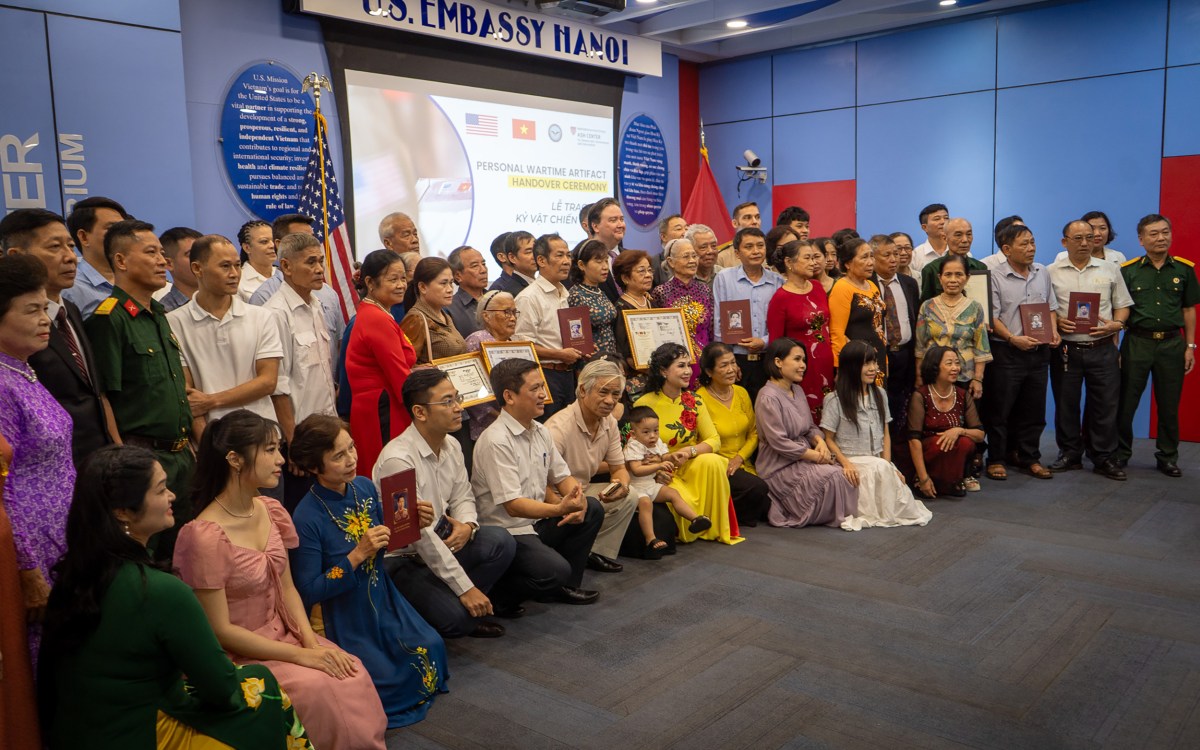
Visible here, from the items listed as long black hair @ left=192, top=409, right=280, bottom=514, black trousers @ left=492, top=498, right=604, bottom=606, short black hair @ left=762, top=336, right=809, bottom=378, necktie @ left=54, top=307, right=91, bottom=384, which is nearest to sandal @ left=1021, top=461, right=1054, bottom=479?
short black hair @ left=762, top=336, right=809, bottom=378

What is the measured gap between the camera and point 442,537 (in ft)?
11.6

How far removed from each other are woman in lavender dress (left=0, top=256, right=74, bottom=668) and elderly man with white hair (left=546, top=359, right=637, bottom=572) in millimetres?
2333

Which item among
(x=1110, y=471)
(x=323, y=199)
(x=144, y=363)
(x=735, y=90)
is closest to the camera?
(x=144, y=363)

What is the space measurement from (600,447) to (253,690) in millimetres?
2418

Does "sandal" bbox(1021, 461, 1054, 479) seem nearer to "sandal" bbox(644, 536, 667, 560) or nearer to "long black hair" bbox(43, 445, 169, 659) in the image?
"sandal" bbox(644, 536, 667, 560)

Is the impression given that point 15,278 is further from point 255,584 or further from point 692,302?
point 692,302

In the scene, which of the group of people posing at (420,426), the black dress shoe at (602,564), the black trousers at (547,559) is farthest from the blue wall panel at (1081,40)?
the black trousers at (547,559)

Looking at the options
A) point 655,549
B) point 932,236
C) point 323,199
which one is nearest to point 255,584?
point 655,549

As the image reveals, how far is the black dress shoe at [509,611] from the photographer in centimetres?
383

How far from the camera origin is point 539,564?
3789mm

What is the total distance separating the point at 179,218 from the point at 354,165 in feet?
5.30

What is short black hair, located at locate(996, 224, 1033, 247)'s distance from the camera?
612 cm

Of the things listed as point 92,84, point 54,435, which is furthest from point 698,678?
point 92,84

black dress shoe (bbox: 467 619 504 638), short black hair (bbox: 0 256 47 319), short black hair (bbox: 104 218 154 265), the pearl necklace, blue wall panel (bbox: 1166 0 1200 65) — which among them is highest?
blue wall panel (bbox: 1166 0 1200 65)
